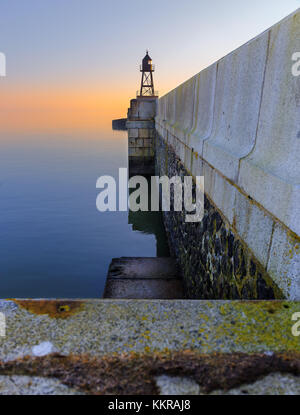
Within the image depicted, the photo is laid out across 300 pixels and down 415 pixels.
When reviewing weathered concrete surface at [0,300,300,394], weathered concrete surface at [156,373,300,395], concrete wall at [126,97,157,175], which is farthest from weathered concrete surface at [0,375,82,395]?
concrete wall at [126,97,157,175]

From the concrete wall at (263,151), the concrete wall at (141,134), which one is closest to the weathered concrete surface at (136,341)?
the concrete wall at (263,151)

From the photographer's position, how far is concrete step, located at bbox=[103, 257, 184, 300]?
→ 422 centimetres

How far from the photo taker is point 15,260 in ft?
22.2

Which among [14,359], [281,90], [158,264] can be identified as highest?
[281,90]

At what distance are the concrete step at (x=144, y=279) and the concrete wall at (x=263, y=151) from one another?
2164 millimetres

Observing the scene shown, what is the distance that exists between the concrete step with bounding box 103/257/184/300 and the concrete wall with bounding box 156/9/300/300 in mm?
2164

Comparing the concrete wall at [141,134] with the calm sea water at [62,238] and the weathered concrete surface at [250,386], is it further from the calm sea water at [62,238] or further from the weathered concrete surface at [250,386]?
the weathered concrete surface at [250,386]

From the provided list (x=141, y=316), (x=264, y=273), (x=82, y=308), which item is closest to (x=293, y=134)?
(x=264, y=273)

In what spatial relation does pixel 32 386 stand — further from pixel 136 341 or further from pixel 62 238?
pixel 62 238

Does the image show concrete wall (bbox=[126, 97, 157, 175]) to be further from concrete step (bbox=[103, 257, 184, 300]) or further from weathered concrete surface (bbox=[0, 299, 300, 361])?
weathered concrete surface (bbox=[0, 299, 300, 361])

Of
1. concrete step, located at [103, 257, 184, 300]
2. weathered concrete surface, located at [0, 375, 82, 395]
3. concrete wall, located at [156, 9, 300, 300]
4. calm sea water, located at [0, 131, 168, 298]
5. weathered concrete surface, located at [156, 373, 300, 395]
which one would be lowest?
calm sea water, located at [0, 131, 168, 298]

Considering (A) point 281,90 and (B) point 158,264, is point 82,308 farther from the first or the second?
(B) point 158,264

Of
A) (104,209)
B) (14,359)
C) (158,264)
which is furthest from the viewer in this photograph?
(104,209)

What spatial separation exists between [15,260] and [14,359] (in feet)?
20.6
